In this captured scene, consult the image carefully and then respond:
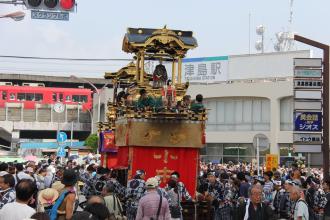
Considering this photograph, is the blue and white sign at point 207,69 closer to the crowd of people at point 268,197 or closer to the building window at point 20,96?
the building window at point 20,96

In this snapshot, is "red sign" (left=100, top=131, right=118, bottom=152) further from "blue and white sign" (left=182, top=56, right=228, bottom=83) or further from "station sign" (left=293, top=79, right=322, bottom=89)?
"blue and white sign" (left=182, top=56, right=228, bottom=83)

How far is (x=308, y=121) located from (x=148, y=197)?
1082cm

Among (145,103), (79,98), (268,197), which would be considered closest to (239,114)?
Answer: (79,98)

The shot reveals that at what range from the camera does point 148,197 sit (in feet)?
33.6

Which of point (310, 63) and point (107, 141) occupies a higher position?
point (310, 63)

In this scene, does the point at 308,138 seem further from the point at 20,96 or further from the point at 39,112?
the point at 39,112

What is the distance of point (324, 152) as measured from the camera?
64.1 feet

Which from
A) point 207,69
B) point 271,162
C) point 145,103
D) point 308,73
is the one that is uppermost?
point 207,69

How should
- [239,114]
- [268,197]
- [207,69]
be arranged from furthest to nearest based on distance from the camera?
[207,69], [239,114], [268,197]

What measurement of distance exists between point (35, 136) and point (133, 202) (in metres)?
87.3

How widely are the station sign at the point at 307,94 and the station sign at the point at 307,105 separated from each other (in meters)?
0.15

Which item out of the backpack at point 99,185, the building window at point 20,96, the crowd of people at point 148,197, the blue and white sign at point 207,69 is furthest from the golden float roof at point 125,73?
the building window at point 20,96

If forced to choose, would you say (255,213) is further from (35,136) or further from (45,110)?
(35,136)

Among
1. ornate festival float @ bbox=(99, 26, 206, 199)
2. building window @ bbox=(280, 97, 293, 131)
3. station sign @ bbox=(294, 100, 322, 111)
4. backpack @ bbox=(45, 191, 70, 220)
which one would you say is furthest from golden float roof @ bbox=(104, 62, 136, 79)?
building window @ bbox=(280, 97, 293, 131)
